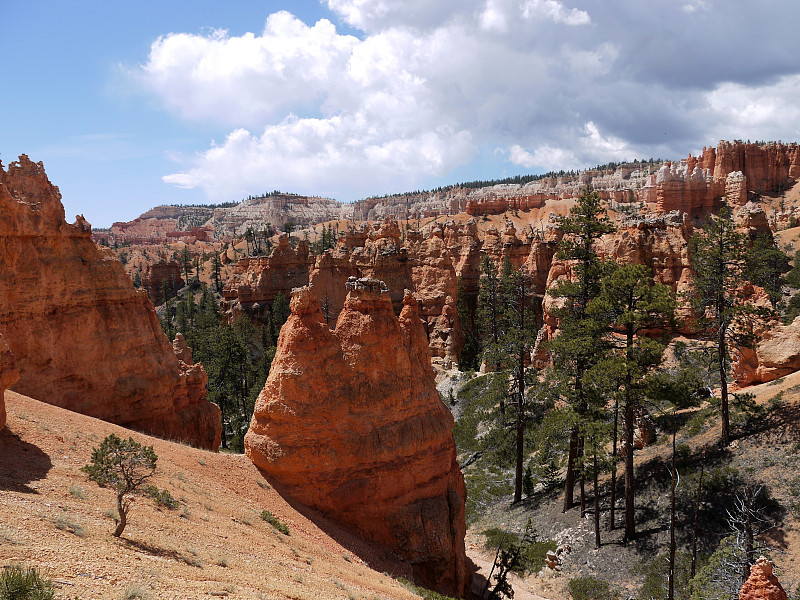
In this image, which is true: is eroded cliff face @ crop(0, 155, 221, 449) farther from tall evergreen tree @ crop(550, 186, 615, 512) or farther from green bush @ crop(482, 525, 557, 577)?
tall evergreen tree @ crop(550, 186, 615, 512)

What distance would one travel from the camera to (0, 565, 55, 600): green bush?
529 centimetres

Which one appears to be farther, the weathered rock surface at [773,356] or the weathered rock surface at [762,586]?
the weathered rock surface at [773,356]

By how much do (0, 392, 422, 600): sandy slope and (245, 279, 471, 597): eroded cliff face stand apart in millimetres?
853

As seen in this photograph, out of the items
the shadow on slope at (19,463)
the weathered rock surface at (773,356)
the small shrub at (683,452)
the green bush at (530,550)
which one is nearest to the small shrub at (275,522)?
the shadow on slope at (19,463)

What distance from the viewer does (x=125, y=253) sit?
154000mm

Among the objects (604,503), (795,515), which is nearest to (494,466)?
(604,503)

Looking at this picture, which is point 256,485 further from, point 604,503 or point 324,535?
point 604,503

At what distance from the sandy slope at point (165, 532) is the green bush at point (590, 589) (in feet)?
25.0

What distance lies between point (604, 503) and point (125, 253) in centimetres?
16270

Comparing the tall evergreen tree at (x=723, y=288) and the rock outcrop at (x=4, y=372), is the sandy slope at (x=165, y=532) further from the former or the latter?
the tall evergreen tree at (x=723, y=288)

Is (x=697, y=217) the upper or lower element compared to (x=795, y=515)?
upper

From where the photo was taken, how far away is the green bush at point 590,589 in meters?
17.1

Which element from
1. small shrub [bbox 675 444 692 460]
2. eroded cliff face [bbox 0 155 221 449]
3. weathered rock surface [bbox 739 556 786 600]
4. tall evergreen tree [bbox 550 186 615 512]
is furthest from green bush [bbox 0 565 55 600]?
small shrub [bbox 675 444 692 460]

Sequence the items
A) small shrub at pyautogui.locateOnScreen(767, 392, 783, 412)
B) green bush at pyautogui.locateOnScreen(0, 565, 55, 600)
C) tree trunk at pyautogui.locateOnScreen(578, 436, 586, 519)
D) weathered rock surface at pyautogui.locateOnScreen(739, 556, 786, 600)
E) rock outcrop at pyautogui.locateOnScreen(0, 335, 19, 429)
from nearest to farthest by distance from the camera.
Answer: green bush at pyautogui.locateOnScreen(0, 565, 55, 600) < weathered rock surface at pyautogui.locateOnScreen(739, 556, 786, 600) < rock outcrop at pyautogui.locateOnScreen(0, 335, 19, 429) < tree trunk at pyautogui.locateOnScreen(578, 436, 586, 519) < small shrub at pyautogui.locateOnScreen(767, 392, 783, 412)
